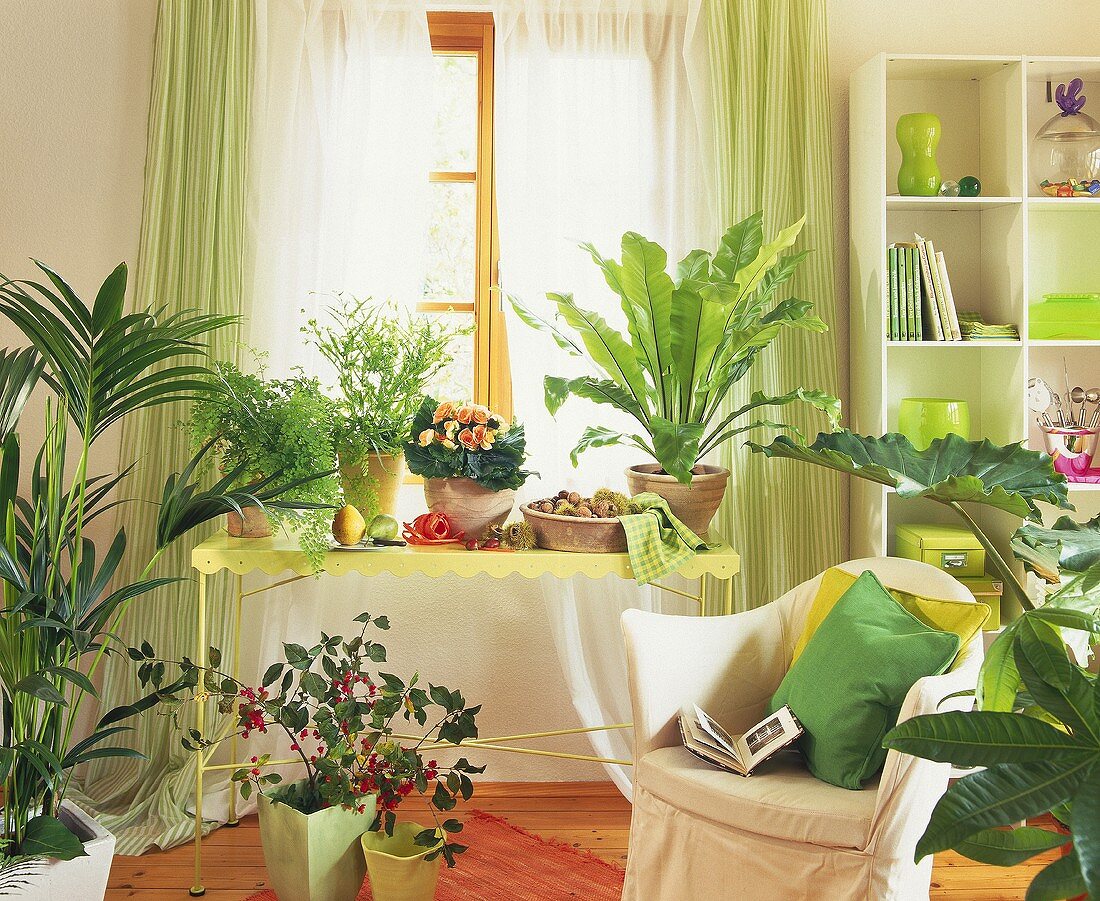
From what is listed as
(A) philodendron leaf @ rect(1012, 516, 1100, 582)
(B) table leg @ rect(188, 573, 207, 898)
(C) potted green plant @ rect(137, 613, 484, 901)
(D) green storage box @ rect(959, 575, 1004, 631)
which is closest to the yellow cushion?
(A) philodendron leaf @ rect(1012, 516, 1100, 582)

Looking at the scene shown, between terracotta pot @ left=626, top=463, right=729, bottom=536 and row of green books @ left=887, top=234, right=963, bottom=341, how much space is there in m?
0.70

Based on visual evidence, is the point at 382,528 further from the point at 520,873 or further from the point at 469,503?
the point at 520,873

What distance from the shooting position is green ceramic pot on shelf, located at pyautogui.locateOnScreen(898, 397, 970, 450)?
2.69 metres

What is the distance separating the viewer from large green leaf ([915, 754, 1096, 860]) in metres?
1.03

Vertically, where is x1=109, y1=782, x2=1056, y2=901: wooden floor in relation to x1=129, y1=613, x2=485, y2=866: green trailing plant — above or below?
below

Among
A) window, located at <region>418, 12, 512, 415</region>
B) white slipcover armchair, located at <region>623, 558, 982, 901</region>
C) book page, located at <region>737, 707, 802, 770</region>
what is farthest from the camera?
window, located at <region>418, 12, 512, 415</region>

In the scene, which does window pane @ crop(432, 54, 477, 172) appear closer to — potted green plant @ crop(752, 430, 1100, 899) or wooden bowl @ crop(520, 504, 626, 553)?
wooden bowl @ crop(520, 504, 626, 553)

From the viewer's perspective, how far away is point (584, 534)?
2.44 meters

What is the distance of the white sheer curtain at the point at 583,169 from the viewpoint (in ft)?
9.37

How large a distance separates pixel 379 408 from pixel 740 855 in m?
1.40

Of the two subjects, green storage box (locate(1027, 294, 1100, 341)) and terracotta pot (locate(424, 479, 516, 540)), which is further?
green storage box (locate(1027, 294, 1100, 341))

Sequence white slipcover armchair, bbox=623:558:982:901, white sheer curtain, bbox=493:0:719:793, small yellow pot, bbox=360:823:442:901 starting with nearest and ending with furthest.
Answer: white slipcover armchair, bbox=623:558:982:901 → small yellow pot, bbox=360:823:442:901 → white sheer curtain, bbox=493:0:719:793

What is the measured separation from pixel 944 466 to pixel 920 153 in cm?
124

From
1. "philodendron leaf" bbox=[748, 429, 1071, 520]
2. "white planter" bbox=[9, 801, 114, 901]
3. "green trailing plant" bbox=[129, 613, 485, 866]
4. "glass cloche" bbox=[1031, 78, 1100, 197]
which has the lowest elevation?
"white planter" bbox=[9, 801, 114, 901]
